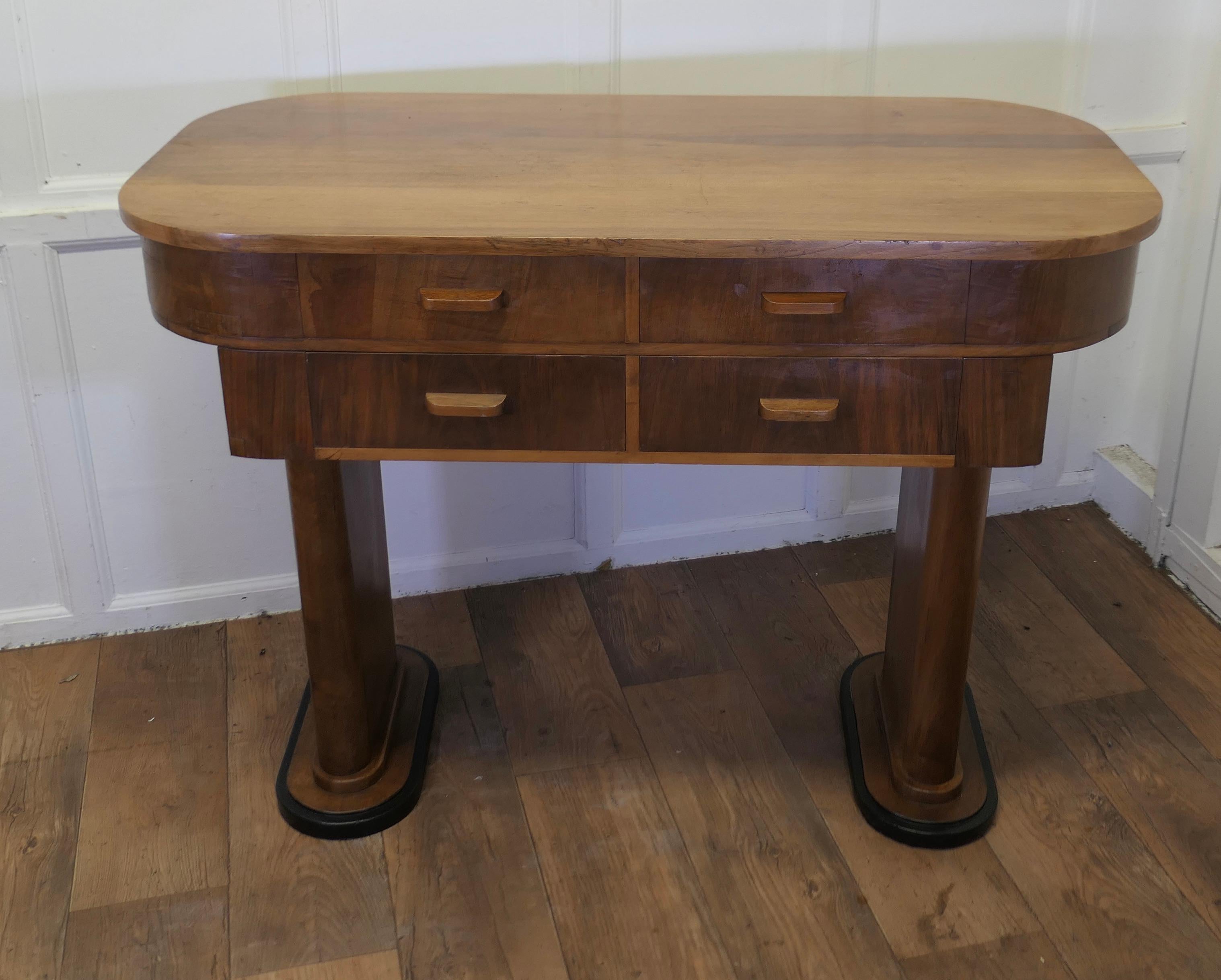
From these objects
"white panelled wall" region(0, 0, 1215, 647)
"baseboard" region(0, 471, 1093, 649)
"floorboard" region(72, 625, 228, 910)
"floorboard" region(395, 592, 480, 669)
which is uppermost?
"white panelled wall" region(0, 0, 1215, 647)

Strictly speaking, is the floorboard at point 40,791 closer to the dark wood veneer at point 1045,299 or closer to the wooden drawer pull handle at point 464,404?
the wooden drawer pull handle at point 464,404

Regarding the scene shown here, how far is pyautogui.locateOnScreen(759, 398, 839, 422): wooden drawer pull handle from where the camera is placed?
4.59 ft

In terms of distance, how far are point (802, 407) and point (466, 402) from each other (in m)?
0.37

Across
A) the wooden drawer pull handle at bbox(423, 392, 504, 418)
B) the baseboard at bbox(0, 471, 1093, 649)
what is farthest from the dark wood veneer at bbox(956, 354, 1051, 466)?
the baseboard at bbox(0, 471, 1093, 649)

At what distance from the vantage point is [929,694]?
5.62ft

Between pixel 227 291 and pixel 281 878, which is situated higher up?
pixel 227 291

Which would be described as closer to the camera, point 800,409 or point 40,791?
point 800,409

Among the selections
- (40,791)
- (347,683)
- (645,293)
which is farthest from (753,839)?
(40,791)

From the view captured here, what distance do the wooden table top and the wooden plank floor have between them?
0.87 m

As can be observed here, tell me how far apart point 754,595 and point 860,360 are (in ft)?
3.25

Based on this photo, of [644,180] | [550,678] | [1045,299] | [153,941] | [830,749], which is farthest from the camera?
[550,678]

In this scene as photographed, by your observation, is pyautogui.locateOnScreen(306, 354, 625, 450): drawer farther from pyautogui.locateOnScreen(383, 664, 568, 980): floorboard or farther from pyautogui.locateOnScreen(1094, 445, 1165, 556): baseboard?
pyautogui.locateOnScreen(1094, 445, 1165, 556): baseboard

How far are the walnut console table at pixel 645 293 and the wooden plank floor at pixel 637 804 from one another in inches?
15.6

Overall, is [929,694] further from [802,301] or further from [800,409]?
[802,301]
